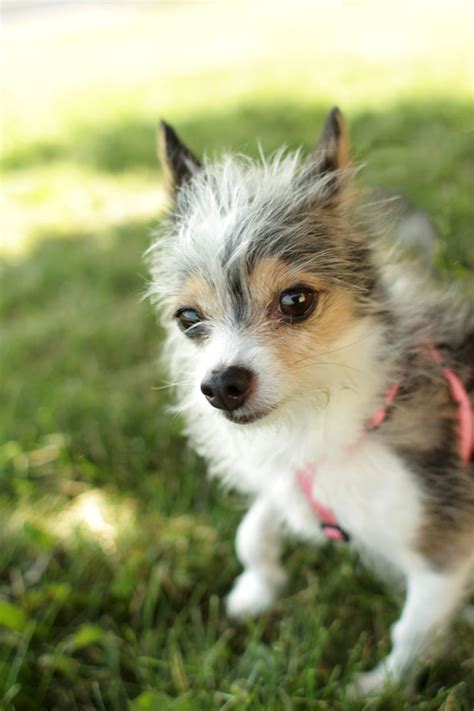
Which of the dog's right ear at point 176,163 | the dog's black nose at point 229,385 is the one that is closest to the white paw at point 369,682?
the dog's black nose at point 229,385

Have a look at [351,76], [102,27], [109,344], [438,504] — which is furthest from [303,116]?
[102,27]

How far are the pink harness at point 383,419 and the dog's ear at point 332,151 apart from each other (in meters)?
0.73

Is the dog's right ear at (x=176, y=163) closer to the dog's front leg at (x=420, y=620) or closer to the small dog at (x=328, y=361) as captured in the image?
the small dog at (x=328, y=361)

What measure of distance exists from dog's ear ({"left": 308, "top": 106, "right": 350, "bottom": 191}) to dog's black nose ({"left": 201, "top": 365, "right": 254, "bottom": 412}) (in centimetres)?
74

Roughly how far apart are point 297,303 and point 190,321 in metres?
0.42

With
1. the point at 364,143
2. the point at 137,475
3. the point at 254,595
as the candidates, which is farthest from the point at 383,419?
the point at 137,475

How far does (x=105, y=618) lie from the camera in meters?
2.90

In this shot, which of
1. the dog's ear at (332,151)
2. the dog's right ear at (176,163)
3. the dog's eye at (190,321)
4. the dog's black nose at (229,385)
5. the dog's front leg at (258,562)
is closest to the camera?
the dog's black nose at (229,385)

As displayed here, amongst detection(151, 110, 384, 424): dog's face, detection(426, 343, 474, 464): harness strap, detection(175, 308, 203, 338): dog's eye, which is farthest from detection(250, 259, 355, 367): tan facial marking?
detection(426, 343, 474, 464): harness strap

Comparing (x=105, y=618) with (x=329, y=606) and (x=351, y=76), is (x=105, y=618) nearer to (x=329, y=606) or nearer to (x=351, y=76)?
(x=329, y=606)

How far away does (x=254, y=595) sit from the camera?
114 inches

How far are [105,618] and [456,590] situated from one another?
1472mm

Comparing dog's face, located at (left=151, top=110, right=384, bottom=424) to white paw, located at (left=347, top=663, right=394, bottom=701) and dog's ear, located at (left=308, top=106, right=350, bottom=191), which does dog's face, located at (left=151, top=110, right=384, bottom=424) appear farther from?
white paw, located at (left=347, top=663, right=394, bottom=701)

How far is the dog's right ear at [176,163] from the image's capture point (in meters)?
2.49
